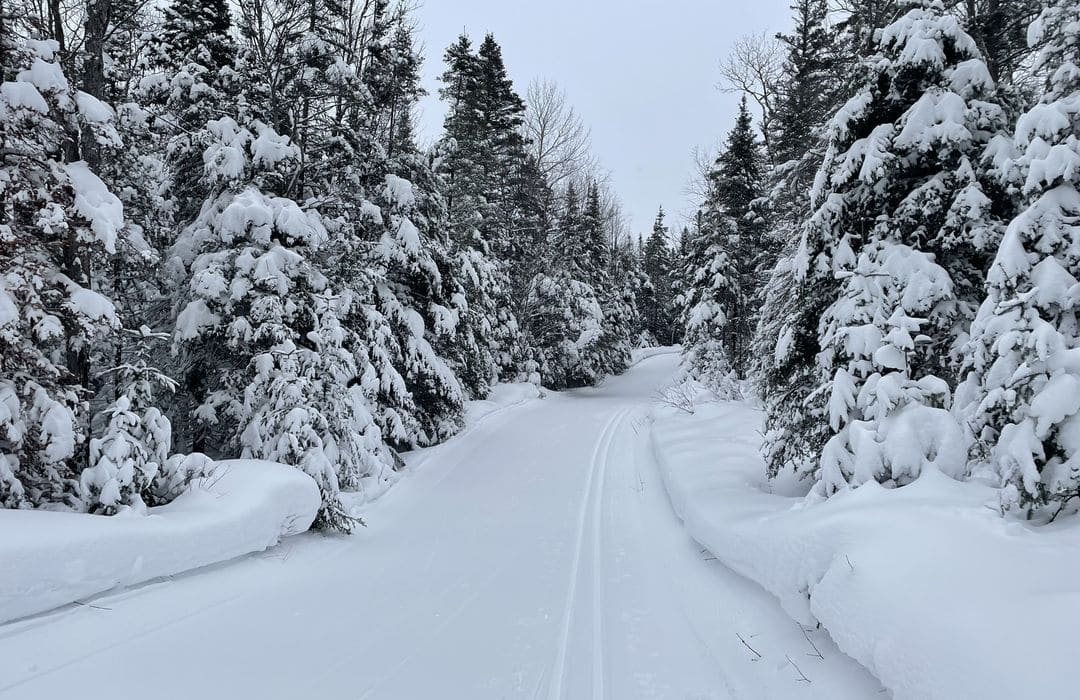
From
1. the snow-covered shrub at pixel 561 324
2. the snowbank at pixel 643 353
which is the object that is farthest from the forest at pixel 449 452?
the snowbank at pixel 643 353

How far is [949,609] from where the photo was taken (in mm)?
3346

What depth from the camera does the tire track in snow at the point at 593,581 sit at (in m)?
4.44

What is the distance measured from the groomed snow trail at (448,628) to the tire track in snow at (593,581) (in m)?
0.02

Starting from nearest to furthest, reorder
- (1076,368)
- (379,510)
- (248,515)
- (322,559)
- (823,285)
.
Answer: (1076,368)
(248,515)
(322,559)
(823,285)
(379,510)

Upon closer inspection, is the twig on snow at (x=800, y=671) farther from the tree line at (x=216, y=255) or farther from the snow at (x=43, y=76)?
the snow at (x=43, y=76)

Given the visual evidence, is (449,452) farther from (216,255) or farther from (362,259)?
(216,255)

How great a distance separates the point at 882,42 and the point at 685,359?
1946 cm

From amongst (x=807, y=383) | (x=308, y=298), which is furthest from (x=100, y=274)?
(x=807, y=383)

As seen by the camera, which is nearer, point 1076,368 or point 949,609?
point 949,609

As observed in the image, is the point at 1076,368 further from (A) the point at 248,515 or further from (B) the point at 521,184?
(B) the point at 521,184

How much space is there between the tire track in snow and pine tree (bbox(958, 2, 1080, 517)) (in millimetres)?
3345

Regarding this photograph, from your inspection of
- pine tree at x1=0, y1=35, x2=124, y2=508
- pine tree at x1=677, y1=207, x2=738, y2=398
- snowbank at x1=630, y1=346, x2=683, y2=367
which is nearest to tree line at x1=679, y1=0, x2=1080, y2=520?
pine tree at x1=0, y1=35, x2=124, y2=508

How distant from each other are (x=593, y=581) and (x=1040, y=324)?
15.9 ft

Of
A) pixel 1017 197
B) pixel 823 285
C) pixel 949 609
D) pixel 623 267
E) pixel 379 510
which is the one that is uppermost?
pixel 623 267
